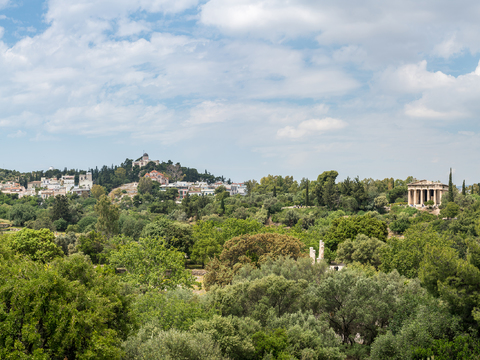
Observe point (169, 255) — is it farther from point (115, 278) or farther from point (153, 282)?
point (115, 278)

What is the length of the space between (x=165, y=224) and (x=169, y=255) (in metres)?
15.2

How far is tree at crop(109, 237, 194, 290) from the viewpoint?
1852 cm

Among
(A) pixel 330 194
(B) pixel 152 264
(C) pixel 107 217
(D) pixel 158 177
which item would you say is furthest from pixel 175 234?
(D) pixel 158 177

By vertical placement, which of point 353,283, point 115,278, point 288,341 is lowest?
point 288,341

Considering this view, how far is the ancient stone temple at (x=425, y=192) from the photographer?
2142 inches

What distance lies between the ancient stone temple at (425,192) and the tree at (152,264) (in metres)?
43.9

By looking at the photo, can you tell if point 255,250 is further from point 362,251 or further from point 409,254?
point 409,254

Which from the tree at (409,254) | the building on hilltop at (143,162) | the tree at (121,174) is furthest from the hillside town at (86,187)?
the tree at (409,254)

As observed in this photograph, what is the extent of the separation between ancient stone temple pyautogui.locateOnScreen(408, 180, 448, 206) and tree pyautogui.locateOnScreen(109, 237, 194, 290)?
144ft

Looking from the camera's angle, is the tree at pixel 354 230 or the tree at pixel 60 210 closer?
the tree at pixel 354 230

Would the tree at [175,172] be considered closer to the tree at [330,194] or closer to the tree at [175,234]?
the tree at [330,194]

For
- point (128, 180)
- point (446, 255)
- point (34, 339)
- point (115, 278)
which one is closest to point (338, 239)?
point (446, 255)

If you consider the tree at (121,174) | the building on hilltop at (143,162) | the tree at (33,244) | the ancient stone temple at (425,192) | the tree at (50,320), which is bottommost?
the tree at (33,244)

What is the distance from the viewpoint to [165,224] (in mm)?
35156
